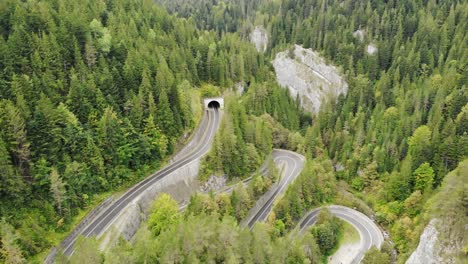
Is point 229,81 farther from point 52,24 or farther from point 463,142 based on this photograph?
point 463,142

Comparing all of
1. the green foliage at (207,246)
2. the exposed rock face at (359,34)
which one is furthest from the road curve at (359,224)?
the exposed rock face at (359,34)

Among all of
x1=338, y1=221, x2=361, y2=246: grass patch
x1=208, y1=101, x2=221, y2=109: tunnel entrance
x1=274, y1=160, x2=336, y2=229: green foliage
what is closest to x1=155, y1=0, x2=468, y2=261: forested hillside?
x1=274, y1=160, x2=336, y2=229: green foliage

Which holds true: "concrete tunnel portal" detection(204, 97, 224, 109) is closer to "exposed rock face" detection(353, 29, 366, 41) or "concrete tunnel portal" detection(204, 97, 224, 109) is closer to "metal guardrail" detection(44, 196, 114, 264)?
"metal guardrail" detection(44, 196, 114, 264)

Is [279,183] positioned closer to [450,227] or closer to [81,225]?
[450,227]

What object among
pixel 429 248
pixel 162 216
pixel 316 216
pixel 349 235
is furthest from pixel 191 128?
pixel 429 248

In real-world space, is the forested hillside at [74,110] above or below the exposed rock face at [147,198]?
above

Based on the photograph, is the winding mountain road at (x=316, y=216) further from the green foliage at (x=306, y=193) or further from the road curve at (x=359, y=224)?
the green foliage at (x=306, y=193)
